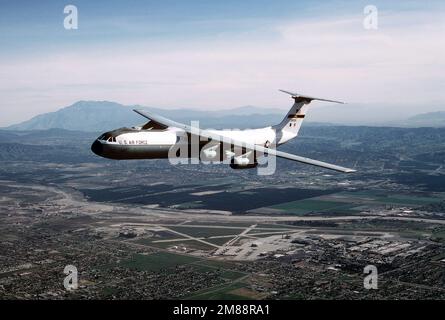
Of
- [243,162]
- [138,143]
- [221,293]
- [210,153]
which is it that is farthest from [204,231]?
[138,143]

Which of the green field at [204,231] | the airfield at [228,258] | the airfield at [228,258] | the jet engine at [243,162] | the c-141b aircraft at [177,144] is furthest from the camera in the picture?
the green field at [204,231]

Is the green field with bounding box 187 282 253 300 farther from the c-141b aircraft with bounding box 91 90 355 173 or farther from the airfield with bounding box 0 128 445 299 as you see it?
the c-141b aircraft with bounding box 91 90 355 173

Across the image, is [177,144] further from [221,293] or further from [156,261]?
[156,261]

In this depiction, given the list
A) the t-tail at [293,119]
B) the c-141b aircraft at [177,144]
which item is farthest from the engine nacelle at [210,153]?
the t-tail at [293,119]

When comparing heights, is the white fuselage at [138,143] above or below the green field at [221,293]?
above

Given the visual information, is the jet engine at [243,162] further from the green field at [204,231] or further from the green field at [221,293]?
the green field at [204,231]

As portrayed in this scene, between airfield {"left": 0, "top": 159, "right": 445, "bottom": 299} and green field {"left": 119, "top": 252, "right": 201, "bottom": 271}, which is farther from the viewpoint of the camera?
green field {"left": 119, "top": 252, "right": 201, "bottom": 271}

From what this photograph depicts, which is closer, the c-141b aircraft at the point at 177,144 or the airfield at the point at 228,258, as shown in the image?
the c-141b aircraft at the point at 177,144

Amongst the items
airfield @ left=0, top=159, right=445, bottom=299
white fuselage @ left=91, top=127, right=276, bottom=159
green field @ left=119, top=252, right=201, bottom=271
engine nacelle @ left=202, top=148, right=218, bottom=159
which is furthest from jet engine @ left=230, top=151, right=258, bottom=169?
green field @ left=119, top=252, right=201, bottom=271
